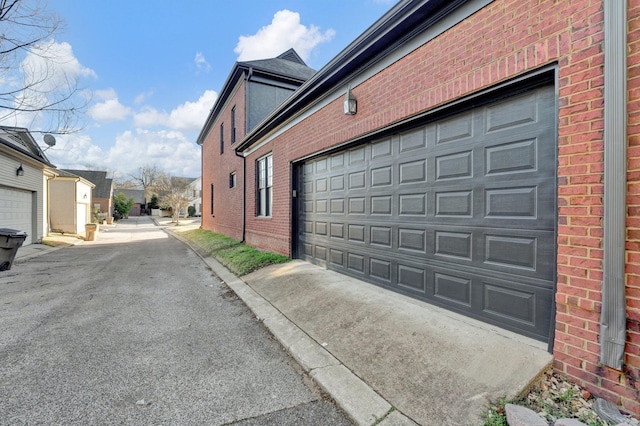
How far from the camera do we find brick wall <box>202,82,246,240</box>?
42.0 feet

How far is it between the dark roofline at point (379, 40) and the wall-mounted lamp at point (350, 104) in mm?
436

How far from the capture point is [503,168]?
323cm

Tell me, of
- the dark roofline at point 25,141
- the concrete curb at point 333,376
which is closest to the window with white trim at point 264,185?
the concrete curb at point 333,376

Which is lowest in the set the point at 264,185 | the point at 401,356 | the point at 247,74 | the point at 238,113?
the point at 401,356

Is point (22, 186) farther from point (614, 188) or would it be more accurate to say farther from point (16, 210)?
point (614, 188)

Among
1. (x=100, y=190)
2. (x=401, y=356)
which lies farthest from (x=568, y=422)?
(x=100, y=190)

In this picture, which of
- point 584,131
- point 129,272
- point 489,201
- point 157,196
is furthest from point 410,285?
point 157,196

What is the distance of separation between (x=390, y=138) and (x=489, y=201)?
1901mm

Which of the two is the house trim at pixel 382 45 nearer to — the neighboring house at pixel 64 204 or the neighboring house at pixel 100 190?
the neighboring house at pixel 64 204

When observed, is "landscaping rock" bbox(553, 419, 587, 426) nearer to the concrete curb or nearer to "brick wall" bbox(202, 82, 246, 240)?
the concrete curb

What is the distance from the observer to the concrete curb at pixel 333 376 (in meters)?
2.34

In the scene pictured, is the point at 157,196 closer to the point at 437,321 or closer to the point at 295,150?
the point at 295,150

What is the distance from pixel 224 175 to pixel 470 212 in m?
14.0

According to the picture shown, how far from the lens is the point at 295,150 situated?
24.5 feet
